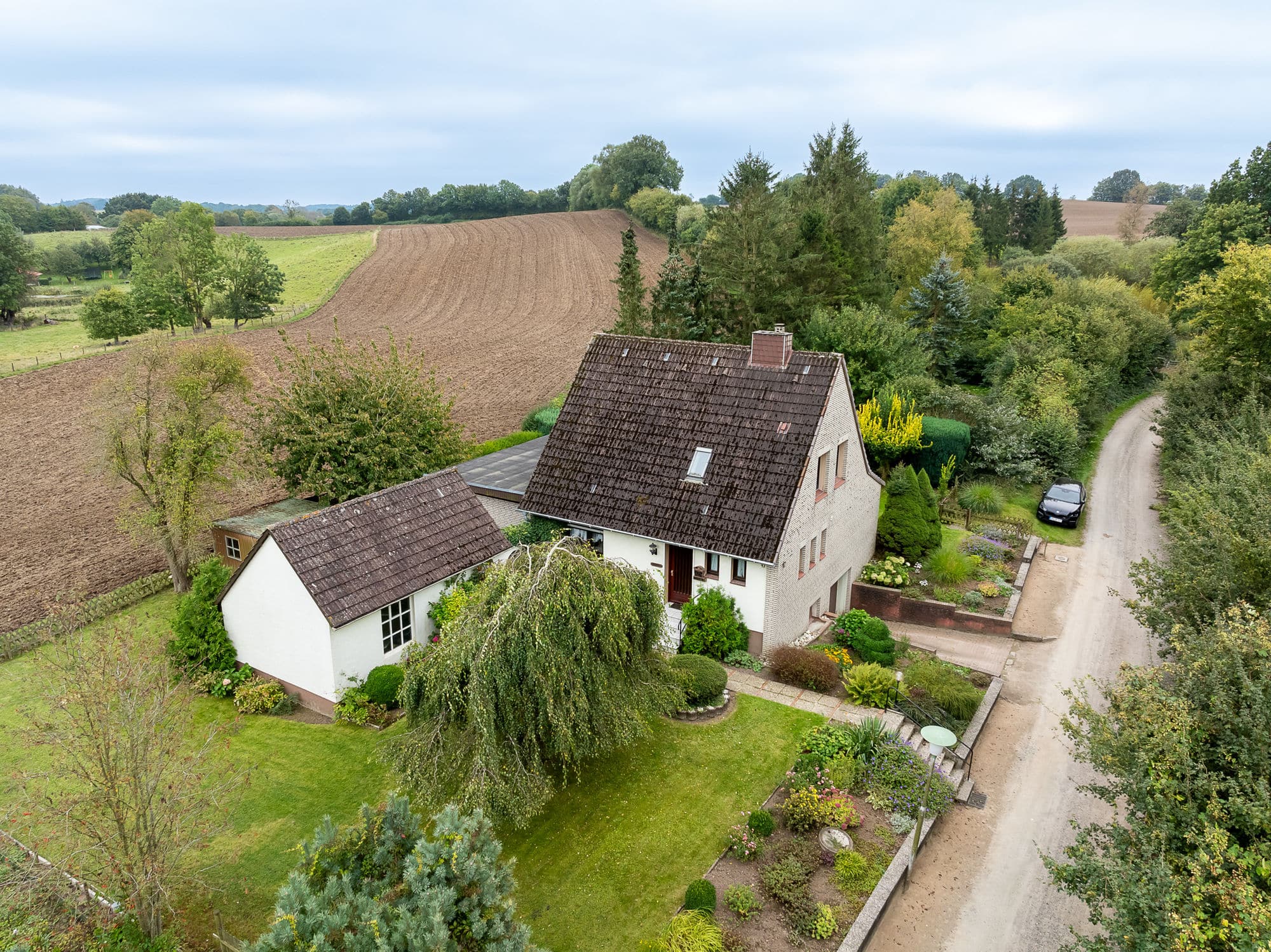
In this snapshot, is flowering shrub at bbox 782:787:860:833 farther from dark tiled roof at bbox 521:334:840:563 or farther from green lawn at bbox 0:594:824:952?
dark tiled roof at bbox 521:334:840:563

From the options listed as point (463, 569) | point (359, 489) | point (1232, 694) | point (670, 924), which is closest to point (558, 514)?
point (463, 569)

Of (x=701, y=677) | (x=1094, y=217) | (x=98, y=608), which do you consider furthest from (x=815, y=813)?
(x=1094, y=217)

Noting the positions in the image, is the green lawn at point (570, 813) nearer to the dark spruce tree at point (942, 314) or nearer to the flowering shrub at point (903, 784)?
the flowering shrub at point (903, 784)

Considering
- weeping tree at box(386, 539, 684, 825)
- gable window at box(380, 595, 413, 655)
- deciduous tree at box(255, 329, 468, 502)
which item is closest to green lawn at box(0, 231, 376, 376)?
deciduous tree at box(255, 329, 468, 502)

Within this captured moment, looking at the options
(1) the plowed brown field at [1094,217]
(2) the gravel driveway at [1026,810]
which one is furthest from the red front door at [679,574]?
(1) the plowed brown field at [1094,217]

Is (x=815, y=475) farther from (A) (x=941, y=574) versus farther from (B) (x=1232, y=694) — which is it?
(B) (x=1232, y=694)

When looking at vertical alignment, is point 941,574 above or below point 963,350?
below

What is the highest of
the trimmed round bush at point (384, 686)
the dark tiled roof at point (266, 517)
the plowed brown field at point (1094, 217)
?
the plowed brown field at point (1094, 217)
